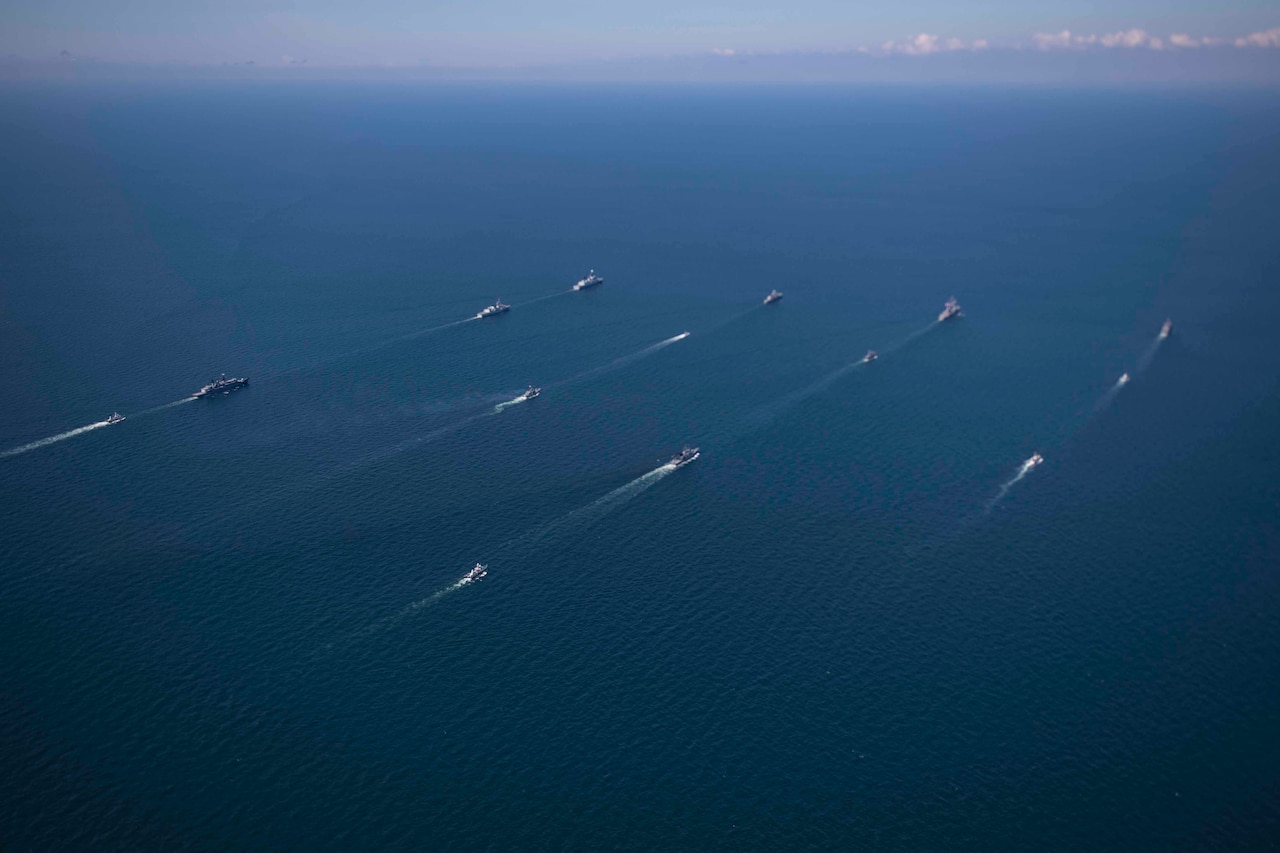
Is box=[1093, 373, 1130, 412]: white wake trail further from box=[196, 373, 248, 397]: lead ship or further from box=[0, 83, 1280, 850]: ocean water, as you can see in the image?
box=[196, 373, 248, 397]: lead ship

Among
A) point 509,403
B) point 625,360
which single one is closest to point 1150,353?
point 625,360

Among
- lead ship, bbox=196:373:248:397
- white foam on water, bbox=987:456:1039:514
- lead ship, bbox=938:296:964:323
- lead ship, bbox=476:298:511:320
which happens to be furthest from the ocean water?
lead ship, bbox=938:296:964:323

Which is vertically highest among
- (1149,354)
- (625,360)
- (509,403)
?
(509,403)

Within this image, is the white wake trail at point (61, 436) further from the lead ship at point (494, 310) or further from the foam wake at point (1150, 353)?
the foam wake at point (1150, 353)

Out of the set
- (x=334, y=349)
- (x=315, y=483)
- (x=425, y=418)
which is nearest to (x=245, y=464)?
(x=315, y=483)

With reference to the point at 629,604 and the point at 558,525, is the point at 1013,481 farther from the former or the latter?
the point at 558,525

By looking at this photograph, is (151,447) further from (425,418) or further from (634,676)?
(634,676)
